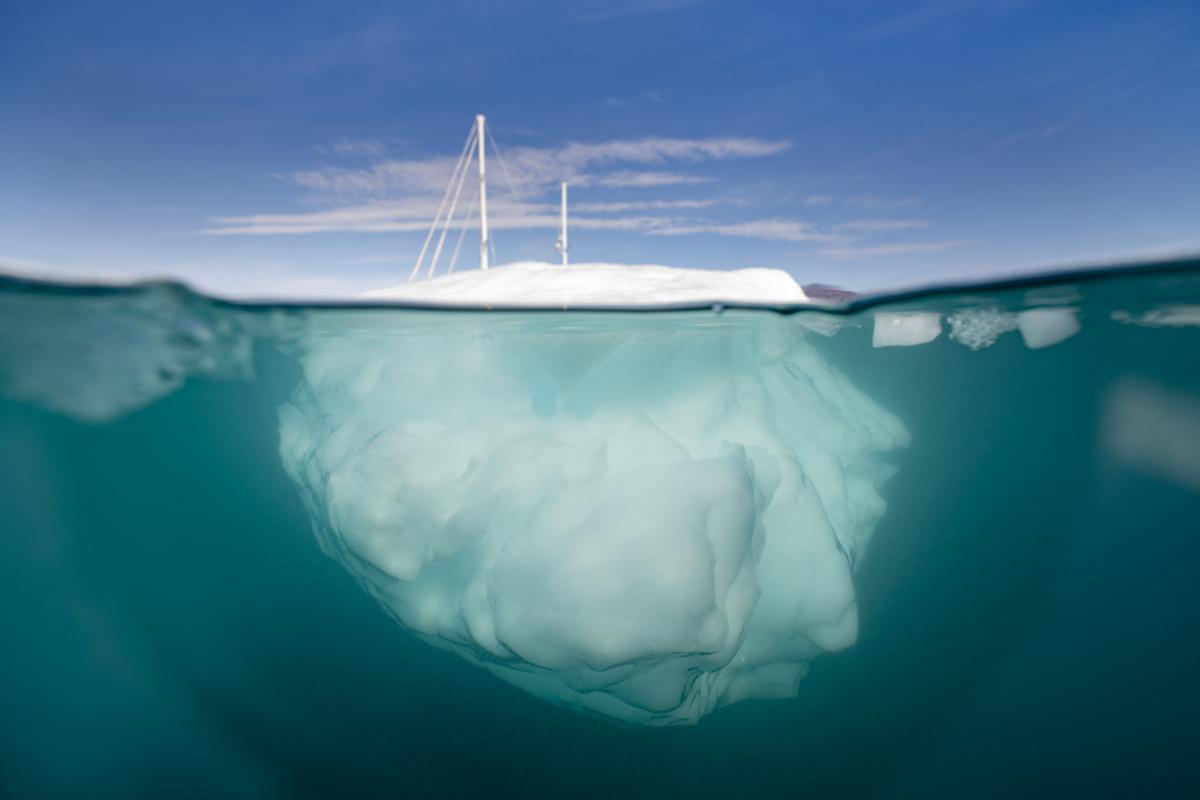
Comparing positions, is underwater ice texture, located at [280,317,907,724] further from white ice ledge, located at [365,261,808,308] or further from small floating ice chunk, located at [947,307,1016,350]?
small floating ice chunk, located at [947,307,1016,350]

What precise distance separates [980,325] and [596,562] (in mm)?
7450

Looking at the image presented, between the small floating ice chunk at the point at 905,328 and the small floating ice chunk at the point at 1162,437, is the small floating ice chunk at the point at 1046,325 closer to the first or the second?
the small floating ice chunk at the point at 905,328

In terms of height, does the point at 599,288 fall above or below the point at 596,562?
above

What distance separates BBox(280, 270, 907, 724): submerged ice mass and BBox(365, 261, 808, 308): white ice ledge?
26 cm

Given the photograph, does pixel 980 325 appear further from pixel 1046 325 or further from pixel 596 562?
pixel 596 562

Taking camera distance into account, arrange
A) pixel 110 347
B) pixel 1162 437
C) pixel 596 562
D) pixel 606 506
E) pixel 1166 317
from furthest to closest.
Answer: pixel 1162 437 < pixel 1166 317 < pixel 110 347 < pixel 606 506 < pixel 596 562

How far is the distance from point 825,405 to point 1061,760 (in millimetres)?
6505

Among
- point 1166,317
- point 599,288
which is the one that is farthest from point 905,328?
point 599,288

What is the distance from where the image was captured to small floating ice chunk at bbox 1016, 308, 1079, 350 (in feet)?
22.7

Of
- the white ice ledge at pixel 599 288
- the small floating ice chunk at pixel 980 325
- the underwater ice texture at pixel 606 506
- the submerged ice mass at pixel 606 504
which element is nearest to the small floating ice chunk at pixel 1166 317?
the small floating ice chunk at pixel 980 325

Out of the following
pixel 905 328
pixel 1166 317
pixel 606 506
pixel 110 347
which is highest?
pixel 1166 317

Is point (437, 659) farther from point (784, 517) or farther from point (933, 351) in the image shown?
point (933, 351)

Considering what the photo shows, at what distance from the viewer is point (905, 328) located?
7738 mm

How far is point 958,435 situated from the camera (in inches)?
449
